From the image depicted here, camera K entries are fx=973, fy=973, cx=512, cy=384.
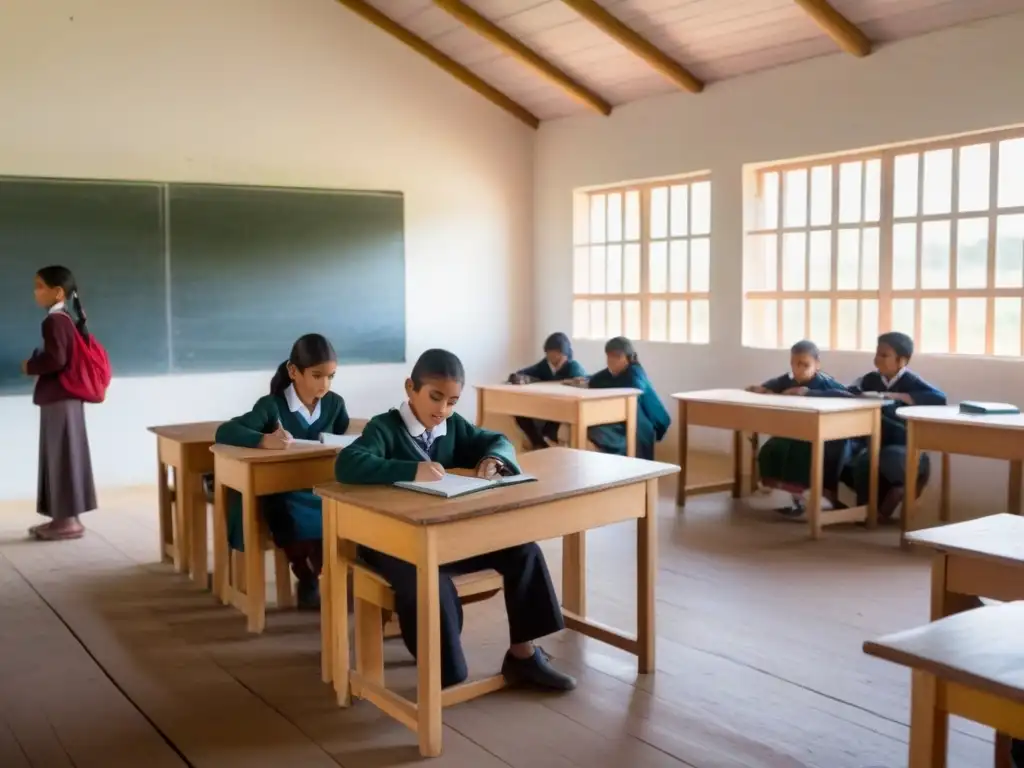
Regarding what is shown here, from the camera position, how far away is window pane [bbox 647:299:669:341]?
7.31 m

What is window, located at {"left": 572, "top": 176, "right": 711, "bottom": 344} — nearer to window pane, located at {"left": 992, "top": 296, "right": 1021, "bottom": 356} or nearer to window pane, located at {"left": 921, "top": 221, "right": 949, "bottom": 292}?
window pane, located at {"left": 921, "top": 221, "right": 949, "bottom": 292}

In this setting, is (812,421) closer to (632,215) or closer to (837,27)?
(837,27)

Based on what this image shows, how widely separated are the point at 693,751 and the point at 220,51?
5.69 meters

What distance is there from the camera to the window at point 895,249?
206 inches

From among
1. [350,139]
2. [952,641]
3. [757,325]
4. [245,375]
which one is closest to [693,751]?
[952,641]

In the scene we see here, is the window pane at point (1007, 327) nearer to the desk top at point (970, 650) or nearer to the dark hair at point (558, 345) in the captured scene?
the dark hair at point (558, 345)

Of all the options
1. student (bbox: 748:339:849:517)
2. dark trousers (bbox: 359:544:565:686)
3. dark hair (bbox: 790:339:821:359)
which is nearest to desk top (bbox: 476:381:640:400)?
student (bbox: 748:339:849:517)

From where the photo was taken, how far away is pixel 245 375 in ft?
22.2

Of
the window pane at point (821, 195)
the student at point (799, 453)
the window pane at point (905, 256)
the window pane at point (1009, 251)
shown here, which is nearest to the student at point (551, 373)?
the student at point (799, 453)

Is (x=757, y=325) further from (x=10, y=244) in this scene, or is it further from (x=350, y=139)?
(x=10, y=244)

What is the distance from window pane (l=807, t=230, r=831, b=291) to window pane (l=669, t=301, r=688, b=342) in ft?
3.60

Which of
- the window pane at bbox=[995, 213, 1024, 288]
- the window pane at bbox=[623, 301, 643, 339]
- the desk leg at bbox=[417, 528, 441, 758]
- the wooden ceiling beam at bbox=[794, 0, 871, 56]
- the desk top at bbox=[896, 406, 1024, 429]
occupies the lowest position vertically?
the desk leg at bbox=[417, 528, 441, 758]

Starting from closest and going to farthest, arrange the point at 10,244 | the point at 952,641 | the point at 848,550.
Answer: the point at 952,641, the point at 848,550, the point at 10,244

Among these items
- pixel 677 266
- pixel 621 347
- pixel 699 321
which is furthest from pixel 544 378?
pixel 677 266
